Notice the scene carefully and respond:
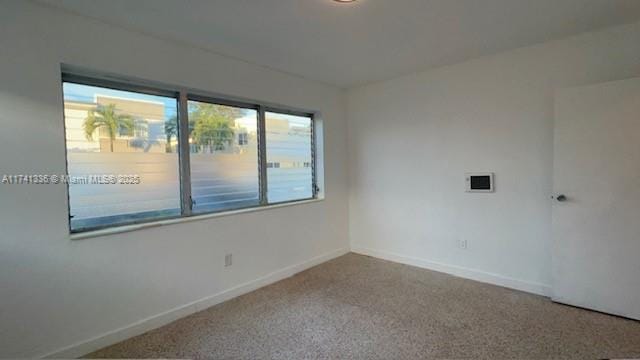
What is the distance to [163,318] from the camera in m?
2.48

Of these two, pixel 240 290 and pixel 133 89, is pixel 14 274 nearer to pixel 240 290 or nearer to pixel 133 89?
pixel 133 89

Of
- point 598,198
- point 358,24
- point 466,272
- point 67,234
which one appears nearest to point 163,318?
point 67,234

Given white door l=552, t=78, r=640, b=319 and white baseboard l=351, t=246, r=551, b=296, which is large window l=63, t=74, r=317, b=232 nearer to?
white baseboard l=351, t=246, r=551, b=296

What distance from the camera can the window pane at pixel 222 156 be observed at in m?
2.87

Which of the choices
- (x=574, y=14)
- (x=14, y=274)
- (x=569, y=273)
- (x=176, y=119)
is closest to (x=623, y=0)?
(x=574, y=14)

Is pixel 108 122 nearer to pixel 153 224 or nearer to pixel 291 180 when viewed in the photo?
pixel 153 224

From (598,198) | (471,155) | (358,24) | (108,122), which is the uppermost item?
(358,24)

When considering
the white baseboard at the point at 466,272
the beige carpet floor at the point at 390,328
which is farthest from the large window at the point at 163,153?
the white baseboard at the point at 466,272

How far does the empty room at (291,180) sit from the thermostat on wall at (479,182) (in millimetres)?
29

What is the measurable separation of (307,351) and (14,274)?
73.5 inches

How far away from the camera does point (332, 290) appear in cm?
309

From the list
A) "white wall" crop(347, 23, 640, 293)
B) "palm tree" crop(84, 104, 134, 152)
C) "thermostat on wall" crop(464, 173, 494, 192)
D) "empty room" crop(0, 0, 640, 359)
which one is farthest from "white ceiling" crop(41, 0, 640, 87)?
"thermostat on wall" crop(464, 173, 494, 192)

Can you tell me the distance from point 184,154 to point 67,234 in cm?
102

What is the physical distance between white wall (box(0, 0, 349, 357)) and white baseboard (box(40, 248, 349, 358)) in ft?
0.09
